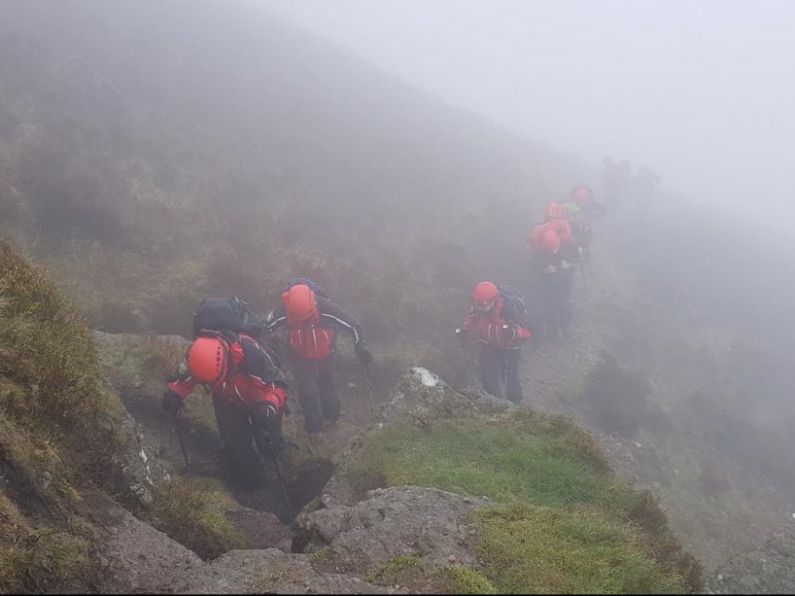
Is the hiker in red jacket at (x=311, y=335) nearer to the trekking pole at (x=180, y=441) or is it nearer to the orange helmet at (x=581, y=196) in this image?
the trekking pole at (x=180, y=441)

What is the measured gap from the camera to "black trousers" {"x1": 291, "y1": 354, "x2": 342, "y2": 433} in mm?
11273

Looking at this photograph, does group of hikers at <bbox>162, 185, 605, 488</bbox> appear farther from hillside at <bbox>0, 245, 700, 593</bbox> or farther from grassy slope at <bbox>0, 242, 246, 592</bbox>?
grassy slope at <bbox>0, 242, 246, 592</bbox>

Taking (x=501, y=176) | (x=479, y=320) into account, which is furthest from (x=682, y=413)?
(x=501, y=176)

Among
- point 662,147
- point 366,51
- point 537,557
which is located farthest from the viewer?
point 366,51

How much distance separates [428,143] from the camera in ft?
83.0

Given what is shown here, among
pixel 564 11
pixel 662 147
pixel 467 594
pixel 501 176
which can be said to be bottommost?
pixel 467 594

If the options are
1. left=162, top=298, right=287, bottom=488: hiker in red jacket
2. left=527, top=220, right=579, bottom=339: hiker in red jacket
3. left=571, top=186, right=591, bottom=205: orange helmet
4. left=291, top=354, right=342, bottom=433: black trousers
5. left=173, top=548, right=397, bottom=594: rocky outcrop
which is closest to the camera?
left=173, top=548, right=397, bottom=594: rocky outcrop

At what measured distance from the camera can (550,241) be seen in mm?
16297

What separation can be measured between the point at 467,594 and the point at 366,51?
291ft

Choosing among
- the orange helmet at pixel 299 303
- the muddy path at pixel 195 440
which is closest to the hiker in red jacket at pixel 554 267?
the orange helmet at pixel 299 303

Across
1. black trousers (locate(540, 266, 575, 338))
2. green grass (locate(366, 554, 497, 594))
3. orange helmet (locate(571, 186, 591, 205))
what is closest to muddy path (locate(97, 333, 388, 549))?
green grass (locate(366, 554, 497, 594))

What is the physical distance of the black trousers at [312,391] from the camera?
1127 centimetres

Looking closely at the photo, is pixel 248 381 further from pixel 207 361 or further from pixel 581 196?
pixel 581 196

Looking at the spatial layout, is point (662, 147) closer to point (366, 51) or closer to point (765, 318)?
point (366, 51)
